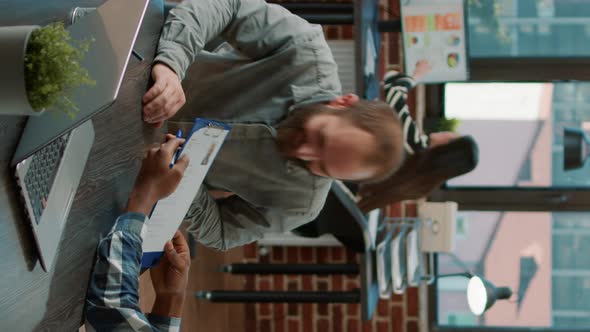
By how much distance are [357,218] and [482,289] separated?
67 cm

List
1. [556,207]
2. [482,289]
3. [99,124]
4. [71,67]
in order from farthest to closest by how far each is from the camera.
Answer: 1. [556,207]
2. [482,289]
3. [99,124]
4. [71,67]

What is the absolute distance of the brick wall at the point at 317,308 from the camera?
4.21 m

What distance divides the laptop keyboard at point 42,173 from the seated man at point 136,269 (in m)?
0.19

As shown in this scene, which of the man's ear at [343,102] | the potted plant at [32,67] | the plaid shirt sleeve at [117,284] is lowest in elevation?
the plaid shirt sleeve at [117,284]

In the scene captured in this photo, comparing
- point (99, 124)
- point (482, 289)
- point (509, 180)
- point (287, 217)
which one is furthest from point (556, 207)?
point (99, 124)

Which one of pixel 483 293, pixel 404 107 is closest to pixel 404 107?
pixel 404 107

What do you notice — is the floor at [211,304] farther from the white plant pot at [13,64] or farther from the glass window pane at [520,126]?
the white plant pot at [13,64]

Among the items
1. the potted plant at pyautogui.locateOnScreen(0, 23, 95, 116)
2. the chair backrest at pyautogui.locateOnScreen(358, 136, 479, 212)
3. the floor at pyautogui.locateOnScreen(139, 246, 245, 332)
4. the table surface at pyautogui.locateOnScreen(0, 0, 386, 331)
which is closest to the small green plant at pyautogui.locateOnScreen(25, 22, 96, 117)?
the potted plant at pyautogui.locateOnScreen(0, 23, 95, 116)

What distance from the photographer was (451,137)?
125 inches

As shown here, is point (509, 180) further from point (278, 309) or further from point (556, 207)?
point (278, 309)

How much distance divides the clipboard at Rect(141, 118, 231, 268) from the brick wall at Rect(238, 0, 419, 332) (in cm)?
264

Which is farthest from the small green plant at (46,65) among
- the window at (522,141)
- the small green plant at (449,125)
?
the window at (522,141)

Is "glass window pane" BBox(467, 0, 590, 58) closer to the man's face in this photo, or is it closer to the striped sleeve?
the striped sleeve

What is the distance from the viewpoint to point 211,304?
13.3ft
